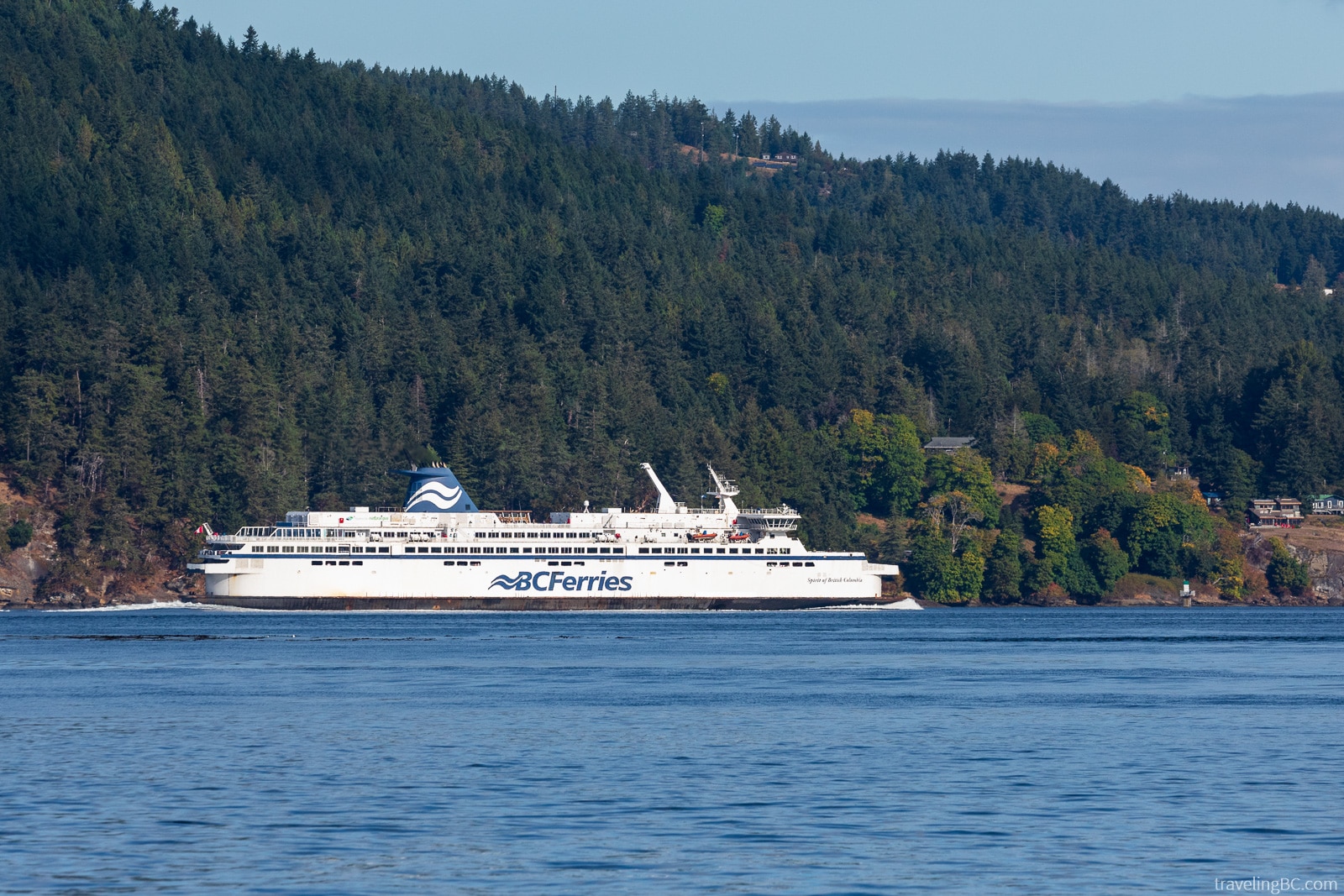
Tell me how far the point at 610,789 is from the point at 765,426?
5779 inches

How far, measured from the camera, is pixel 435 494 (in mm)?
129625

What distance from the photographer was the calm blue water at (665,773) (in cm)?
2769

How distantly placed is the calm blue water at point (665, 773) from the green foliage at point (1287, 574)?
9594 cm

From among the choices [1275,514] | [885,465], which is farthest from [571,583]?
[1275,514]

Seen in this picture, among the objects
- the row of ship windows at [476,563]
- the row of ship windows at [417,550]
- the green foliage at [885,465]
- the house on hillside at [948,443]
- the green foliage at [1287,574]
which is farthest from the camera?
the house on hillside at [948,443]

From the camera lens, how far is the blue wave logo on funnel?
129125 mm

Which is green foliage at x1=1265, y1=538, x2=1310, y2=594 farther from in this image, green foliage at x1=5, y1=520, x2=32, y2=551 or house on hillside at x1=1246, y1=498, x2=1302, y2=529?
green foliage at x1=5, y1=520, x2=32, y2=551

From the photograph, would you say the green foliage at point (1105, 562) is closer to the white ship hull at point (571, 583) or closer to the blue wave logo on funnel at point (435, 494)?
the white ship hull at point (571, 583)

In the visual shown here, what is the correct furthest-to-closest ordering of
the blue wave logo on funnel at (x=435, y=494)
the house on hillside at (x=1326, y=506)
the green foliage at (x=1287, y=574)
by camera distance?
the house on hillside at (x=1326, y=506) < the green foliage at (x=1287, y=574) < the blue wave logo on funnel at (x=435, y=494)

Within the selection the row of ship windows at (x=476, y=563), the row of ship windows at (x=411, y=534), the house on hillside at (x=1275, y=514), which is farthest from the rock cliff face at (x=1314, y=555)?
the row of ship windows at (x=411, y=534)

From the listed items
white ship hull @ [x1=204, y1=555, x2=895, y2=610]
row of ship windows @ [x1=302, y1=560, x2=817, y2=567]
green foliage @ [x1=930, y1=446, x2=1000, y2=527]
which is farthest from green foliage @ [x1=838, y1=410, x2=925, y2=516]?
row of ship windows @ [x1=302, y1=560, x2=817, y2=567]

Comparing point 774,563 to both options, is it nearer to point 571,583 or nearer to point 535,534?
point 571,583

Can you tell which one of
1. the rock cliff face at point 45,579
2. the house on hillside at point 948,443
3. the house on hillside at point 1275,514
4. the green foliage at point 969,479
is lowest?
the rock cliff face at point 45,579

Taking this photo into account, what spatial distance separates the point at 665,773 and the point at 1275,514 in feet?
527
